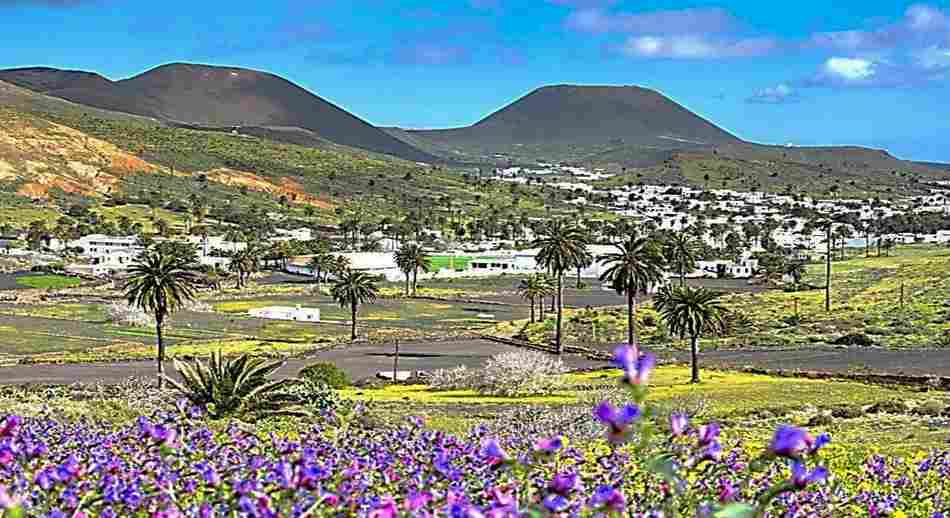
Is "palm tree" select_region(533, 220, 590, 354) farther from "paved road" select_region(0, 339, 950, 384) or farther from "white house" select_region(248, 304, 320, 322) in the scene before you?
"white house" select_region(248, 304, 320, 322)

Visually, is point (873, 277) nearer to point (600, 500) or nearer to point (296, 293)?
point (296, 293)

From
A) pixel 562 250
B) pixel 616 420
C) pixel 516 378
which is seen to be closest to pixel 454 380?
pixel 516 378

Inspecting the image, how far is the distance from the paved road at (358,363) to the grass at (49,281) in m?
52.2

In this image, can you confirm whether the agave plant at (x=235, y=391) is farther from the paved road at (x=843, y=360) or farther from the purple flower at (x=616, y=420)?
the paved road at (x=843, y=360)

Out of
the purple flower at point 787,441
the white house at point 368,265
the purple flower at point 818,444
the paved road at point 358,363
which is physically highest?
the purple flower at point 787,441

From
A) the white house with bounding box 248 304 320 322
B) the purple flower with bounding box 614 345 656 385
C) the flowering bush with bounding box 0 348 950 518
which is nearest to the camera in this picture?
the purple flower with bounding box 614 345 656 385

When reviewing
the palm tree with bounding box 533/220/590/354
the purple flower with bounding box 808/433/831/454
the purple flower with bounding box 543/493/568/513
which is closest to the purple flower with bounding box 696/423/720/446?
the purple flower with bounding box 808/433/831/454

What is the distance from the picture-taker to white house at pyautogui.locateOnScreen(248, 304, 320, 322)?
9631cm

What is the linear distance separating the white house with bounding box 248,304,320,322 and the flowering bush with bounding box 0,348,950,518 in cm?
8516

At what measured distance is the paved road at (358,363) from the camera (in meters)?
60.4

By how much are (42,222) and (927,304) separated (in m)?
113

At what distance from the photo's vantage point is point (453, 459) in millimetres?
8617

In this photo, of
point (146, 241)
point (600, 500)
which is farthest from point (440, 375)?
point (146, 241)

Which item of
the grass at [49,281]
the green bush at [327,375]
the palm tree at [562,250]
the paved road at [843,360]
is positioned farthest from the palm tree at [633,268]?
the grass at [49,281]
